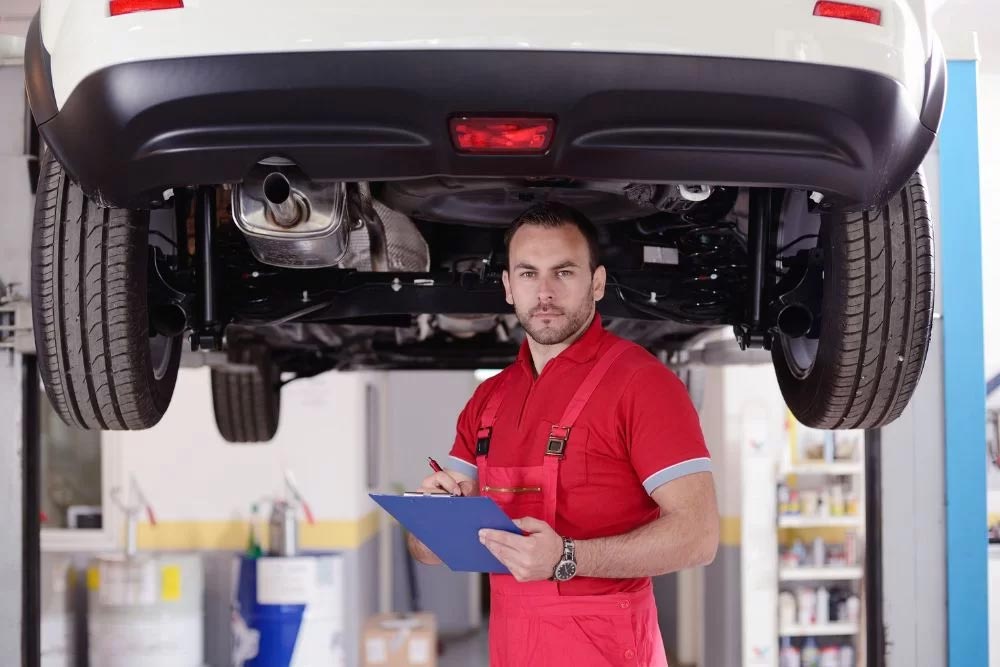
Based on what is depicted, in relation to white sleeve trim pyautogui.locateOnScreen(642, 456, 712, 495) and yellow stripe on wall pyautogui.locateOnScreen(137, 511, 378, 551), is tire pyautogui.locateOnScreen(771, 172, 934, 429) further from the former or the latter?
yellow stripe on wall pyautogui.locateOnScreen(137, 511, 378, 551)

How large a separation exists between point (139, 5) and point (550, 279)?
73 centimetres

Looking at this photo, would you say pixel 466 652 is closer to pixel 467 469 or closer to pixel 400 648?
pixel 400 648

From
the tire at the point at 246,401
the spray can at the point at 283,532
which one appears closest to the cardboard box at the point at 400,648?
the spray can at the point at 283,532

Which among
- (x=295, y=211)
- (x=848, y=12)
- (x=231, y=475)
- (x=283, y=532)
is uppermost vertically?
(x=848, y=12)

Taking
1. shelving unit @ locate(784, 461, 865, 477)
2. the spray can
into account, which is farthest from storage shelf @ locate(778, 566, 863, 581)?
the spray can

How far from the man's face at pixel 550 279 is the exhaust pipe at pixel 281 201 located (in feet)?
1.19

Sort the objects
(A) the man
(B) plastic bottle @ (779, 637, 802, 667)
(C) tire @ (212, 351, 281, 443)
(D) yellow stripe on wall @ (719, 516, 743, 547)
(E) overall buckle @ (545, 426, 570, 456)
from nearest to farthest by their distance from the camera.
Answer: (A) the man, (E) overall buckle @ (545, 426, 570, 456), (C) tire @ (212, 351, 281, 443), (B) plastic bottle @ (779, 637, 802, 667), (D) yellow stripe on wall @ (719, 516, 743, 547)

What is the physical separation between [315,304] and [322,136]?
762 millimetres

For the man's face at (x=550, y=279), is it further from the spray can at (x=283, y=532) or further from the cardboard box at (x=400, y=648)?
the cardboard box at (x=400, y=648)

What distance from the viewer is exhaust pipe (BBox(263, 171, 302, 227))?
1393mm

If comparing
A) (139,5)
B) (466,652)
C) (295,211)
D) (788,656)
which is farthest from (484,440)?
(466,652)

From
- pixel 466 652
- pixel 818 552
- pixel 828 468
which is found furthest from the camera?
pixel 466 652

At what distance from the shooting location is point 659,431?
58.4 inches

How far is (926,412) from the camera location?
9.48 ft
